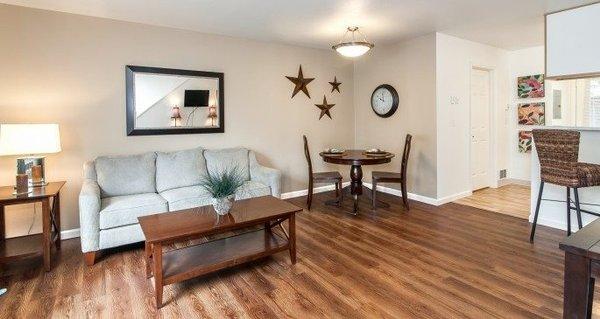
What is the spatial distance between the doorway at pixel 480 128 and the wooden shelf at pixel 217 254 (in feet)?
12.3

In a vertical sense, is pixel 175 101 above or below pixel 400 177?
above

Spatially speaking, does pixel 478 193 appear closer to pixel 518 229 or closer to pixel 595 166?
pixel 518 229

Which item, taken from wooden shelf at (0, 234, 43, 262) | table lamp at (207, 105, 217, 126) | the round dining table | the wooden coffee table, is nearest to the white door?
the round dining table

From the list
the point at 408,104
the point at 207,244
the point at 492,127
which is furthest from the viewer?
the point at 492,127

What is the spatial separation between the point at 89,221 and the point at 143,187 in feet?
2.60

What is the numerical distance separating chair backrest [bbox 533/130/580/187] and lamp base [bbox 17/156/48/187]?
4.51 metres

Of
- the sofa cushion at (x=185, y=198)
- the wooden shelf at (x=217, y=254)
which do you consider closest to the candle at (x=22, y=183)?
the sofa cushion at (x=185, y=198)

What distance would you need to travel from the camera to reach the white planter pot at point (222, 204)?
2496 mm

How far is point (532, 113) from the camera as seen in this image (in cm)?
535

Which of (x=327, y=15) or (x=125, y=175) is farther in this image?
(x=327, y=15)

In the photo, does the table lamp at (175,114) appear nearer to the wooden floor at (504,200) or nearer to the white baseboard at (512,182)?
the wooden floor at (504,200)

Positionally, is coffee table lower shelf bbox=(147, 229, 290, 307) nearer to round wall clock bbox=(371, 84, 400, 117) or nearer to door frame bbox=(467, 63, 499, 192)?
round wall clock bbox=(371, 84, 400, 117)

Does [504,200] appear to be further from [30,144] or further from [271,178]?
[30,144]

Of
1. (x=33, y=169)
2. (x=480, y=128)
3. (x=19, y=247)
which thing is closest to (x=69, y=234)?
(x=19, y=247)
